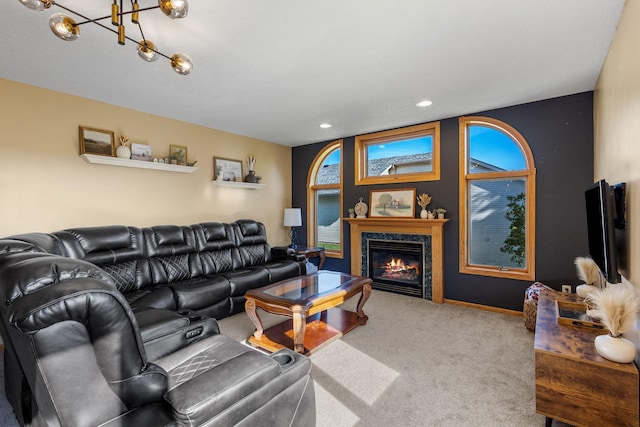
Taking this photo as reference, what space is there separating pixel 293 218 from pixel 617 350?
4.48m

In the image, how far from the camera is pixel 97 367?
2.94ft

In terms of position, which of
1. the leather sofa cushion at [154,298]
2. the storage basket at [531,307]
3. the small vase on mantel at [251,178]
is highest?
the small vase on mantel at [251,178]

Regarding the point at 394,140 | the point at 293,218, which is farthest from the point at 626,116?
the point at 293,218

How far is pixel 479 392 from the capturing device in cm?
211

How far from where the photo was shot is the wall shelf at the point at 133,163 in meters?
3.37

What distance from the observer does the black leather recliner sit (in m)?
0.81

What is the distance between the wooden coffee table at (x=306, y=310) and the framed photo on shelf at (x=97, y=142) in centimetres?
249

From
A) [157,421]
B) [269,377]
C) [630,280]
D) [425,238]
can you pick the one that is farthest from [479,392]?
[425,238]

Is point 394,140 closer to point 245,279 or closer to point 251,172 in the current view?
point 251,172

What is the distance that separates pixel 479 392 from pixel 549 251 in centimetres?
223

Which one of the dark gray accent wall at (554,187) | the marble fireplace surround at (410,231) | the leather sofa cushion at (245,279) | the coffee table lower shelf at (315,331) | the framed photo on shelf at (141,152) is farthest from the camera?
the marble fireplace surround at (410,231)

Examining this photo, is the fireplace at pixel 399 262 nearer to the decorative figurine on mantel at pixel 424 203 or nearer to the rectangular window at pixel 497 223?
the decorative figurine on mantel at pixel 424 203

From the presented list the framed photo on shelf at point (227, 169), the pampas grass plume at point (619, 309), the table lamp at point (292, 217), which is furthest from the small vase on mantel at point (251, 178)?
the pampas grass plume at point (619, 309)

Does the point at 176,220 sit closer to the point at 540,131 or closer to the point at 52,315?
the point at 52,315
